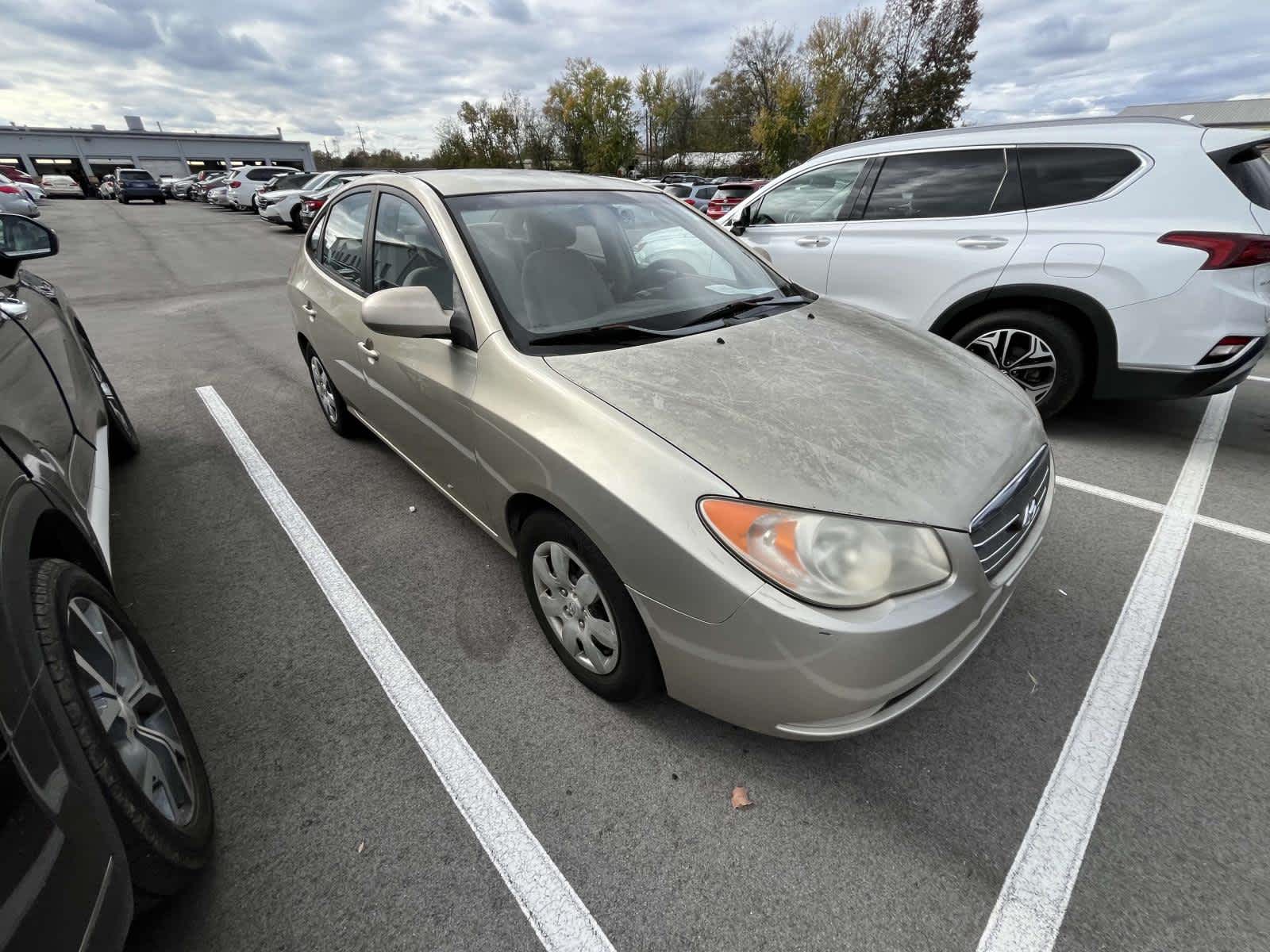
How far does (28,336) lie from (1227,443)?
21.1ft

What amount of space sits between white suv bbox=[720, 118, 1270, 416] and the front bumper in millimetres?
2541

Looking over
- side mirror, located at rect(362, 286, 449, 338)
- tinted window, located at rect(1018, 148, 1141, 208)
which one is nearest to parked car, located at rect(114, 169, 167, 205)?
side mirror, located at rect(362, 286, 449, 338)

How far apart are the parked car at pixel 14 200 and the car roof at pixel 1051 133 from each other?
22883 mm

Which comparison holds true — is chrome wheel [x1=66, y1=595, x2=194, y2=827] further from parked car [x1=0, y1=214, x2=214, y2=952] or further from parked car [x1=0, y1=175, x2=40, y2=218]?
parked car [x1=0, y1=175, x2=40, y2=218]

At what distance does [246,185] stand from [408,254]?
27069 millimetres

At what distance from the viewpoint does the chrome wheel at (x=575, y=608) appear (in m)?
1.92

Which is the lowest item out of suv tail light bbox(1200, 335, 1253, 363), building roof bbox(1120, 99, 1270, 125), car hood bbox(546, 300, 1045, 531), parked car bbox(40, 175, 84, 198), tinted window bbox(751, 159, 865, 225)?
suv tail light bbox(1200, 335, 1253, 363)

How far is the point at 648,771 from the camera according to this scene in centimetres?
186

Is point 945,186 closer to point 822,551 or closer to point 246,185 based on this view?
point 822,551

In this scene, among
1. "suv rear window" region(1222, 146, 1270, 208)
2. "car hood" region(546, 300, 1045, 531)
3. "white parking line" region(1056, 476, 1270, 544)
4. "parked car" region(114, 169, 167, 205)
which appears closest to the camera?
"car hood" region(546, 300, 1045, 531)

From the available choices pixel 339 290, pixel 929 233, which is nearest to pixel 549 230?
pixel 339 290

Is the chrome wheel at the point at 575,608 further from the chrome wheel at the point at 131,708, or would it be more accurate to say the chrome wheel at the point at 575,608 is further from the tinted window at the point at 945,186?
the tinted window at the point at 945,186

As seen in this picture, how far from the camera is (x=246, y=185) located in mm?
23422

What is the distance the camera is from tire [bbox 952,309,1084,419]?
3.87 m
